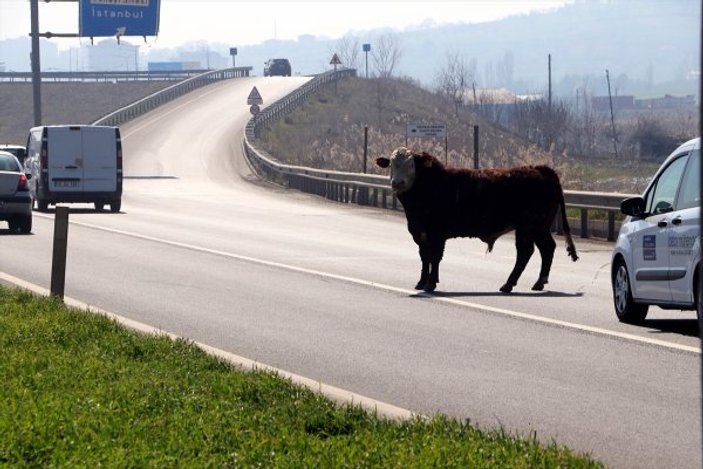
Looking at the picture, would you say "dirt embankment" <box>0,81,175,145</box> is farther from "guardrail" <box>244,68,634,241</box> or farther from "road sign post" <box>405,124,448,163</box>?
"road sign post" <box>405,124,448,163</box>

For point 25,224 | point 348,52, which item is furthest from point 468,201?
point 348,52

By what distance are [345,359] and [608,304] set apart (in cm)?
502

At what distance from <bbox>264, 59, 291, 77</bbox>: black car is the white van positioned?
101m

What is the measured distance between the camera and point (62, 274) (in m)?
15.9

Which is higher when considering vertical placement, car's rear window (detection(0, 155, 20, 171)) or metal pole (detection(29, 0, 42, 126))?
metal pole (detection(29, 0, 42, 126))

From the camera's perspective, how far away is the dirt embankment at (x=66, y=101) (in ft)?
384

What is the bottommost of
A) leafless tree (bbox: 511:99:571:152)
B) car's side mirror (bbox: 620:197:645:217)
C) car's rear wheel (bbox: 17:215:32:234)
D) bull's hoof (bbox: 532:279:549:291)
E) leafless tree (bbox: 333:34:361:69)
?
leafless tree (bbox: 511:99:571:152)

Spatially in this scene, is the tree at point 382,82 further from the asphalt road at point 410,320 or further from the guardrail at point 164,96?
the asphalt road at point 410,320

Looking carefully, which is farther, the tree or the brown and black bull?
the tree

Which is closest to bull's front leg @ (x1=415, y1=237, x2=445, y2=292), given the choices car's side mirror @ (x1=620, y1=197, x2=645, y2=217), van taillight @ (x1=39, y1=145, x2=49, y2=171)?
car's side mirror @ (x1=620, y1=197, x2=645, y2=217)

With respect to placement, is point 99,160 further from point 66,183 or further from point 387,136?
point 387,136

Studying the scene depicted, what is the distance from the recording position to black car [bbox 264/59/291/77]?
13988cm

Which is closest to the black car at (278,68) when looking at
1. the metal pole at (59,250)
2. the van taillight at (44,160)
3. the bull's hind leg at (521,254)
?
the van taillight at (44,160)

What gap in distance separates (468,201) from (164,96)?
86.7 m
